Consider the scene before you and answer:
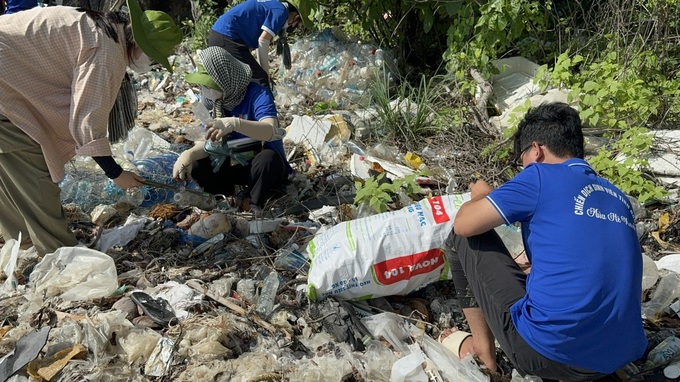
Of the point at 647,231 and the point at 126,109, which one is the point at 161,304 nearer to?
the point at 126,109

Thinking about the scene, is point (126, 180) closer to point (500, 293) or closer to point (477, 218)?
point (477, 218)

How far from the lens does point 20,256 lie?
3078 mm

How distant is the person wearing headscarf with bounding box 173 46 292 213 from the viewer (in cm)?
345

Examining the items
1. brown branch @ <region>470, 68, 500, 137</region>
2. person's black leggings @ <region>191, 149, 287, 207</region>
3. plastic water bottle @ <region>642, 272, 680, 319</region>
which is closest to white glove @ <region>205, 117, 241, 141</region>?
person's black leggings @ <region>191, 149, 287, 207</region>

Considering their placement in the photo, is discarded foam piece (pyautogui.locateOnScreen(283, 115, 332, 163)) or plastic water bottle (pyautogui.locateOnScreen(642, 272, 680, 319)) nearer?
plastic water bottle (pyautogui.locateOnScreen(642, 272, 680, 319))

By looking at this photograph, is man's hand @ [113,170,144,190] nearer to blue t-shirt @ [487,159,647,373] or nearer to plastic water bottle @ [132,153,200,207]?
plastic water bottle @ [132,153,200,207]

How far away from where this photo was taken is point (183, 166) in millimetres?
3607

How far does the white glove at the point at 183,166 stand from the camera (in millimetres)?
3605

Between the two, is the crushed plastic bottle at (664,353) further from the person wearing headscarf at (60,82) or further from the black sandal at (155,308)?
the person wearing headscarf at (60,82)

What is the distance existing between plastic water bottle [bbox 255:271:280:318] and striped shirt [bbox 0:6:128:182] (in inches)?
37.6

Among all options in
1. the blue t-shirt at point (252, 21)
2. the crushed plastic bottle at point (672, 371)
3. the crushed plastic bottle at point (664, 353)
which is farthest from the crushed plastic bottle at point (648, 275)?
Result: the blue t-shirt at point (252, 21)

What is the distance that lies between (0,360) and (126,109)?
1392mm

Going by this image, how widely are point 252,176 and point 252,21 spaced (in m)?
1.94

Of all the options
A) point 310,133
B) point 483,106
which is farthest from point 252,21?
point 483,106
